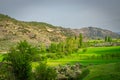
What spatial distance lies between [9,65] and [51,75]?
50.7 ft

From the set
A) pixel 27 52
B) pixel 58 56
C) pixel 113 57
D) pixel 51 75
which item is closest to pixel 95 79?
pixel 51 75

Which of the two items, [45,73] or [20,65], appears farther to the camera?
[20,65]

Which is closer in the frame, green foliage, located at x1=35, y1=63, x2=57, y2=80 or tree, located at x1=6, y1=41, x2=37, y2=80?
green foliage, located at x1=35, y1=63, x2=57, y2=80

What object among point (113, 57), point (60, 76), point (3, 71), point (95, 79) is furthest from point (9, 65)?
point (113, 57)

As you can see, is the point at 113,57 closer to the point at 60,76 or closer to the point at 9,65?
the point at 60,76

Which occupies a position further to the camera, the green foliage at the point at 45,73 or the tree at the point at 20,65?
the tree at the point at 20,65

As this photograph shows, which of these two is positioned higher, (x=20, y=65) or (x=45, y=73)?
(x=20, y=65)

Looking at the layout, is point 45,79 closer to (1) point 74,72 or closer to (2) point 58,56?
(1) point 74,72

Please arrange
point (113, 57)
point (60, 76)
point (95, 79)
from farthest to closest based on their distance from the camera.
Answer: point (113, 57) → point (60, 76) → point (95, 79)

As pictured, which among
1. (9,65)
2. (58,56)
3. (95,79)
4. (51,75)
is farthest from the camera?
(58,56)

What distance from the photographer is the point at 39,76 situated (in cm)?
8450

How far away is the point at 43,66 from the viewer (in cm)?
8556

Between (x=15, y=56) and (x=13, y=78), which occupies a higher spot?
(x=15, y=56)

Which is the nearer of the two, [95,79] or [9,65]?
[95,79]
